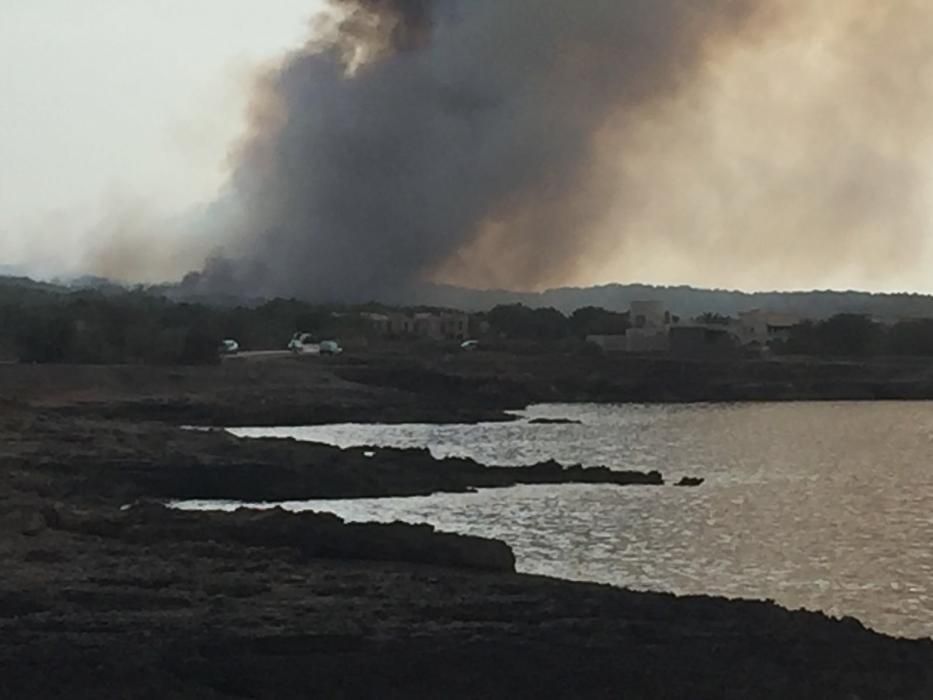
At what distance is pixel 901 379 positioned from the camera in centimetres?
9731

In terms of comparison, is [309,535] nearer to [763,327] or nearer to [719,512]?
[719,512]

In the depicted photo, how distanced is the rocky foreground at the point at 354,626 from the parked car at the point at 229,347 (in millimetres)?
70032

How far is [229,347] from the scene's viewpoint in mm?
98438

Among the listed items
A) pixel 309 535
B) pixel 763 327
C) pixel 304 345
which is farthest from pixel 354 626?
pixel 763 327

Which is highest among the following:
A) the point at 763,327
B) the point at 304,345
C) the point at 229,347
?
the point at 763,327

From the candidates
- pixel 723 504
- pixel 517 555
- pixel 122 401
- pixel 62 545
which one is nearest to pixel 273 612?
pixel 62 545

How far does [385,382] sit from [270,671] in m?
67.0

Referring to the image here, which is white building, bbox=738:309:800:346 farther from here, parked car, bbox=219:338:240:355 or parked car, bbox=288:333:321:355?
parked car, bbox=219:338:240:355

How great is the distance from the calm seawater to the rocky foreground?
4.89 metres

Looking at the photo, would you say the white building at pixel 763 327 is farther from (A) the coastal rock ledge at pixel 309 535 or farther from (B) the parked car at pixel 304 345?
(A) the coastal rock ledge at pixel 309 535

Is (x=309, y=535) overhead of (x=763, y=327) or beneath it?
beneath

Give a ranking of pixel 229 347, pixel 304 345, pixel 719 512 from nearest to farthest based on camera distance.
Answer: pixel 719 512
pixel 229 347
pixel 304 345

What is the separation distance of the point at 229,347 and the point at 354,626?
3286 inches

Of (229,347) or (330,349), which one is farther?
(330,349)
